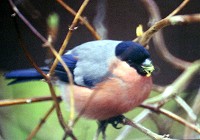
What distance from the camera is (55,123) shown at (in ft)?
3.78

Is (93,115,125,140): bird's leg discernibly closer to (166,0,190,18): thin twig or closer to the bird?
the bird

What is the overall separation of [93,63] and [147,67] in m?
0.12

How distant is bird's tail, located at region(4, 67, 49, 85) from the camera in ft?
3.73

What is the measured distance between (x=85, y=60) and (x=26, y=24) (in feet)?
0.52

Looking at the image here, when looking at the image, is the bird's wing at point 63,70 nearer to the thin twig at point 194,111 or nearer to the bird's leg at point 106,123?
the bird's leg at point 106,123

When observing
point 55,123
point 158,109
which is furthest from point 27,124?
point 158,109

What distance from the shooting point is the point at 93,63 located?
111 centimetres

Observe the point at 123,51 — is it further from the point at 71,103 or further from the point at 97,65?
the point at 71,103

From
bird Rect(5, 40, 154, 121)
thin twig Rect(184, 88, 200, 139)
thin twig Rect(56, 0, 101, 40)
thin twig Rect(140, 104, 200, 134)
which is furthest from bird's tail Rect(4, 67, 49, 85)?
thin twig Rect(184, 88, 200, 139)

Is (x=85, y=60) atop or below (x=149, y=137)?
atop

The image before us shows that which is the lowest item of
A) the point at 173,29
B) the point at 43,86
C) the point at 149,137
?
the point at 149,137

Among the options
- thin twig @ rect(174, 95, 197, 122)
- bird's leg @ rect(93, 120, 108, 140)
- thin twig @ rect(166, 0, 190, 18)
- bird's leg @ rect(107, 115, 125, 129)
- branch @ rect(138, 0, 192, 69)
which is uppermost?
thin twig @ rect(166, 0, 190, 18)

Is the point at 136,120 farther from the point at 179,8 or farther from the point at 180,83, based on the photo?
the point at 179,8

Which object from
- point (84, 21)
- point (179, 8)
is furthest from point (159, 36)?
point (84, 21)
